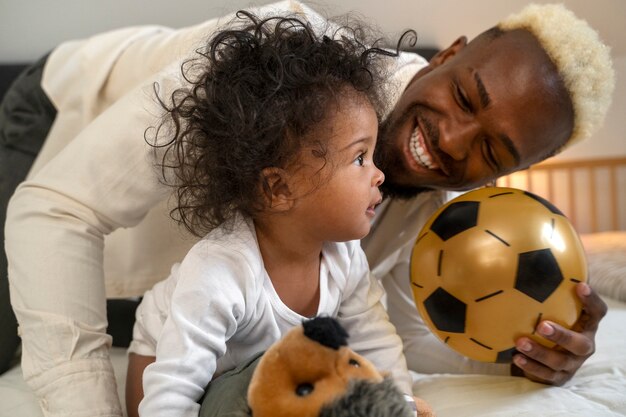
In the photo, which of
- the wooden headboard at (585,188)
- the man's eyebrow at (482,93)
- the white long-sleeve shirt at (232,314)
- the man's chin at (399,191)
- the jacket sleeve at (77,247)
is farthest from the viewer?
the wooden headboard at (585,188)

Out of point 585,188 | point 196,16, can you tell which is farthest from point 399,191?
point 585,188

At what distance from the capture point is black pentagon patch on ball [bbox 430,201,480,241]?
3.66 ft

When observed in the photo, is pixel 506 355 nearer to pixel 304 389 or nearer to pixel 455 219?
pixel 455 219

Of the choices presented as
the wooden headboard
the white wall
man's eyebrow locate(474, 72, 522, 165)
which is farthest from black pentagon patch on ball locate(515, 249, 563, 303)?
the wooden headboard

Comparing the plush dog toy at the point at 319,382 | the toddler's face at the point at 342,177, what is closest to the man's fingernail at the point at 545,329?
the toddler's face at the point at 342,177

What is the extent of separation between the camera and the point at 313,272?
1.08 m

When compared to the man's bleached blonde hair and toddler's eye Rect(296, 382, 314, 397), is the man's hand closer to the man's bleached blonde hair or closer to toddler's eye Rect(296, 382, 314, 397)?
the man's bleached blonde hair

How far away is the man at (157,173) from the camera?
1.06m

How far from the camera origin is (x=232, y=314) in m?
0.92

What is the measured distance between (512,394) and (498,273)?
29 centimetres

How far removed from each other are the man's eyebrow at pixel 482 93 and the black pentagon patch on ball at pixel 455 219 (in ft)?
0.82

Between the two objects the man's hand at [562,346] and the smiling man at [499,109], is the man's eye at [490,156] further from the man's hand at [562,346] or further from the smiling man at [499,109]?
the man's hand at [562,346]

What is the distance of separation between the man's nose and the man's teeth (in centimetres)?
4

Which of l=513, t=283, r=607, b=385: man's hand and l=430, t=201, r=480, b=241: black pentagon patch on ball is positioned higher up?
l=430, t=201, r=480, b=241: black pentagon patch on ball
